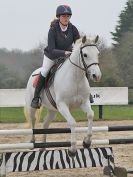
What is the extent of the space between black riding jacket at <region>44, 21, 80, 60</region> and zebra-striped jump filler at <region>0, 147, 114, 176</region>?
1.57 m

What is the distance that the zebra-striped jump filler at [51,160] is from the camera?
7.08 meters

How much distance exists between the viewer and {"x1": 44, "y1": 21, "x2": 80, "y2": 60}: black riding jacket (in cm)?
739

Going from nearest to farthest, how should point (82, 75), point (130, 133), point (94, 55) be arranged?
1. point (94, 55)
2. point (82, 75)
3. point (130, 133)

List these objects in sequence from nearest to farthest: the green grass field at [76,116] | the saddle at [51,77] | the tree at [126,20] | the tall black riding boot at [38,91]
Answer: the saddle at [51,77] < the tall black riding boot at [38,91] < the green grass field at [76,116] < the tree at [126,20]

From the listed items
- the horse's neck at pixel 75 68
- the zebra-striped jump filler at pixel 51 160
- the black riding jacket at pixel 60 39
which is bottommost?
the zebra-striped jump filler at pixel 51 160

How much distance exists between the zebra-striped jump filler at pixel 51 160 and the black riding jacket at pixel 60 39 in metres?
1.57

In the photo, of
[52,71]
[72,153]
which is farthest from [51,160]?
[52,71]

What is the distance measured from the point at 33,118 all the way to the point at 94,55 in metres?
2.87

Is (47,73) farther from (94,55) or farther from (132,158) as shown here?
(132,158)

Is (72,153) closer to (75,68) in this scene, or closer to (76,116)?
(75,68)

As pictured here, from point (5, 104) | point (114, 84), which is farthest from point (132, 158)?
point (114, 84)

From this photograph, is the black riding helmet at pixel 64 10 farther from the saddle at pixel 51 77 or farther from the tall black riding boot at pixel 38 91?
the tall black riding boot at pixel 38 91

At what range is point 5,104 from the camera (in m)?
17.9

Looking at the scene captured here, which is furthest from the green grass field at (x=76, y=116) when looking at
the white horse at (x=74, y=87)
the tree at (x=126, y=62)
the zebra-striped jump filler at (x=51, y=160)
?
the tree at (x=126, y=62)
